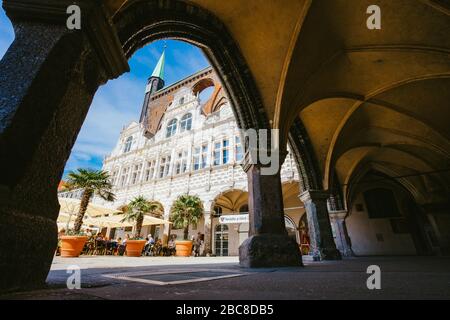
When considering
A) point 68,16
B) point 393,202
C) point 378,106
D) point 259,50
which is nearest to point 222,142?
point 378,106

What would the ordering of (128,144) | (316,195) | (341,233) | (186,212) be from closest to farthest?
1. (316,195)
2. (341,233)
3. (186,212)
4. (128,144)

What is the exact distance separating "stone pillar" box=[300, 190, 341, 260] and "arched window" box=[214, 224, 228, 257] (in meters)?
11.4

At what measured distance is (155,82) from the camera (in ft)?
105

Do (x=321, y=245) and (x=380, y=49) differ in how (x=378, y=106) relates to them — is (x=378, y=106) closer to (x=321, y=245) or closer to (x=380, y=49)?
(x=380, y=49)

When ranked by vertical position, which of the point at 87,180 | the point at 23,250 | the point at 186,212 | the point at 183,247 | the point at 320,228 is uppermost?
the point at 87,180

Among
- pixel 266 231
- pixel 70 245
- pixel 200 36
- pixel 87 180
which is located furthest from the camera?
pixel 87 180

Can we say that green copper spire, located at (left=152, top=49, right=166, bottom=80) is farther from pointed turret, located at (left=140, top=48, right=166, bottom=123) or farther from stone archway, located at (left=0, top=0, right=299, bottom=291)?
stone archway, located at (left=0, top=0, right=299, bottom=291)

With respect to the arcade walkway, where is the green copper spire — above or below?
above

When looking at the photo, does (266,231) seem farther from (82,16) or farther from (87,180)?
(87,180)

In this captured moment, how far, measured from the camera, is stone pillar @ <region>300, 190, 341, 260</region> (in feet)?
22.0

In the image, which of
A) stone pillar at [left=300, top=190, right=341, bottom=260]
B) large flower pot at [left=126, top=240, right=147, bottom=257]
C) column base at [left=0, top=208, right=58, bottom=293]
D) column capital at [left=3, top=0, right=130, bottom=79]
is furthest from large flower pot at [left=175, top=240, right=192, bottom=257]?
column capital at [left=3, top=0, right=130, bottom=79]

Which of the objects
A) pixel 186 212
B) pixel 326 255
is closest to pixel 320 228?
pixel 326 255

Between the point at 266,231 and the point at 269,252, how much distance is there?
36 cm

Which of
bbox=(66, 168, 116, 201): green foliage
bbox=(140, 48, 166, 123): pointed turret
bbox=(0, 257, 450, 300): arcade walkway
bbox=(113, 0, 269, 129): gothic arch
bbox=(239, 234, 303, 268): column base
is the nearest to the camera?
bbox=(0, 257, 450, 300): arcade walkway
